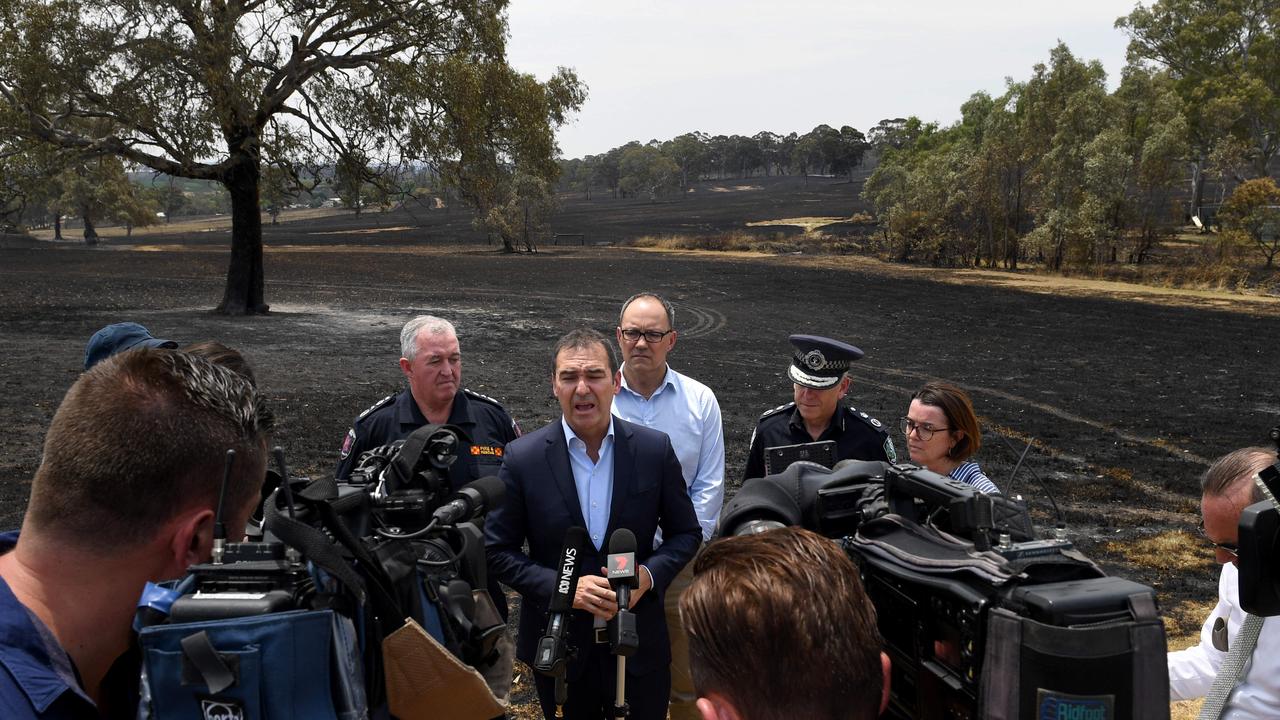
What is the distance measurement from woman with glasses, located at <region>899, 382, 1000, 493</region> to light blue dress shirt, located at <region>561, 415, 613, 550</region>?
145 cm

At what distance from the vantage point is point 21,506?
863 cm

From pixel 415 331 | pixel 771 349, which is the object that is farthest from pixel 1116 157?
pixel 415 331

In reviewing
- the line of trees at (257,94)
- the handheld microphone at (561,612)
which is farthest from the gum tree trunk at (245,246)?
the handheld microphone at (561,612)

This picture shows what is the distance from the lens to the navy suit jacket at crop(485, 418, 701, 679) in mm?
3826

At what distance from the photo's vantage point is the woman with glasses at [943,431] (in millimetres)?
4387

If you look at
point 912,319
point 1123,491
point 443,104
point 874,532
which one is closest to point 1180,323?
point 912,319

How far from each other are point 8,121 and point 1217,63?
2796 inches

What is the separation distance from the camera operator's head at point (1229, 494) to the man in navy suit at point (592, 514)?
194 centimetres

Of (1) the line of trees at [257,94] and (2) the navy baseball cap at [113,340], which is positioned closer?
(2) the navy baseball cap at [113,340]

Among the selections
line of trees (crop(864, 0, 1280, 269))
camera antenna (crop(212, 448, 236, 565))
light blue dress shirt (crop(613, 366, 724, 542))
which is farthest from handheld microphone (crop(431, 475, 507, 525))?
line of trees (crop(864, 0, 1280, 269))

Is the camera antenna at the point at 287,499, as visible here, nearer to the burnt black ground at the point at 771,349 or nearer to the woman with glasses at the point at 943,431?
the burnt black ground at the point at 771,349

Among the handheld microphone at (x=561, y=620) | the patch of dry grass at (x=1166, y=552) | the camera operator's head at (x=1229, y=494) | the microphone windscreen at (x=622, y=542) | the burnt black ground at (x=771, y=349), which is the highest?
the camera operator's head at (x=1229, y=494)

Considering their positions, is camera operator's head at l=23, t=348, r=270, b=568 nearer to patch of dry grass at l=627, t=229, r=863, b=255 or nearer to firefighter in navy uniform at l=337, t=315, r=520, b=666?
firefighter in navy uniform at l=337, t=315, r=520, b=666

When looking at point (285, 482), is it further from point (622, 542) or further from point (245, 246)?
point (245, 246)
